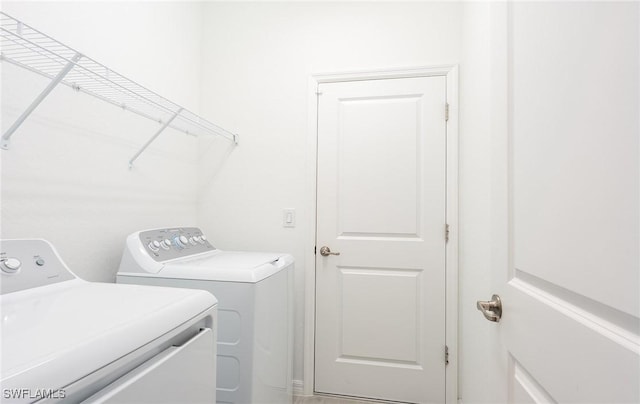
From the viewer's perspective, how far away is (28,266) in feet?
3.23

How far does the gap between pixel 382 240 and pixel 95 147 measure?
1.62 m

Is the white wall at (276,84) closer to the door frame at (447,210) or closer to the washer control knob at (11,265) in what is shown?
the door frame at (447,210)

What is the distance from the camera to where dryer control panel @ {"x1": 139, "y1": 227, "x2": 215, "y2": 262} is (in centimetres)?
150

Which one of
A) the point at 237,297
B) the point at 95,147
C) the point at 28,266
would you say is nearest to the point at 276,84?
the point at 95,147

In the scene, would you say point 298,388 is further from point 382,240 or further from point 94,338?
point 94,338

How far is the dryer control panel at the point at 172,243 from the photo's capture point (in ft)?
4.92

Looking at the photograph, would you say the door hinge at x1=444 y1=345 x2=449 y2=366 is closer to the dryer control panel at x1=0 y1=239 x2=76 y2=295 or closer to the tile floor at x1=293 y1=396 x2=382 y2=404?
the tile floor at x1=293 y1=396 x2=382 y2=404

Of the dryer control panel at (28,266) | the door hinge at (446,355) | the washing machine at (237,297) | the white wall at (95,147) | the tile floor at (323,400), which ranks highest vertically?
the white wall at (95,147)

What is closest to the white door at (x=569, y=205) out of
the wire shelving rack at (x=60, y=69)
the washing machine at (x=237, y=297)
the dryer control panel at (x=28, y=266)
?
the washing machine at (x=237, y=297)

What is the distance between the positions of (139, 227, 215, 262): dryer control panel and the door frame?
2.23ft

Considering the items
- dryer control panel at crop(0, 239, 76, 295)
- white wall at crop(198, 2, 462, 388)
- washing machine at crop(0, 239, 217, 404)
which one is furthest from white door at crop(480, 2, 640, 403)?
white wall at crop(198, 2, 462, 388)

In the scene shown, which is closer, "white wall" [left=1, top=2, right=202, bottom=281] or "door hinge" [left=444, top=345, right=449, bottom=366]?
"white wall" [left=1, top=2, right=202, bottom=281]

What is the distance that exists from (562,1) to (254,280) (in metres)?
1.23

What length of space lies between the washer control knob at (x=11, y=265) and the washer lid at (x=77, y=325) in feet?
0.25
